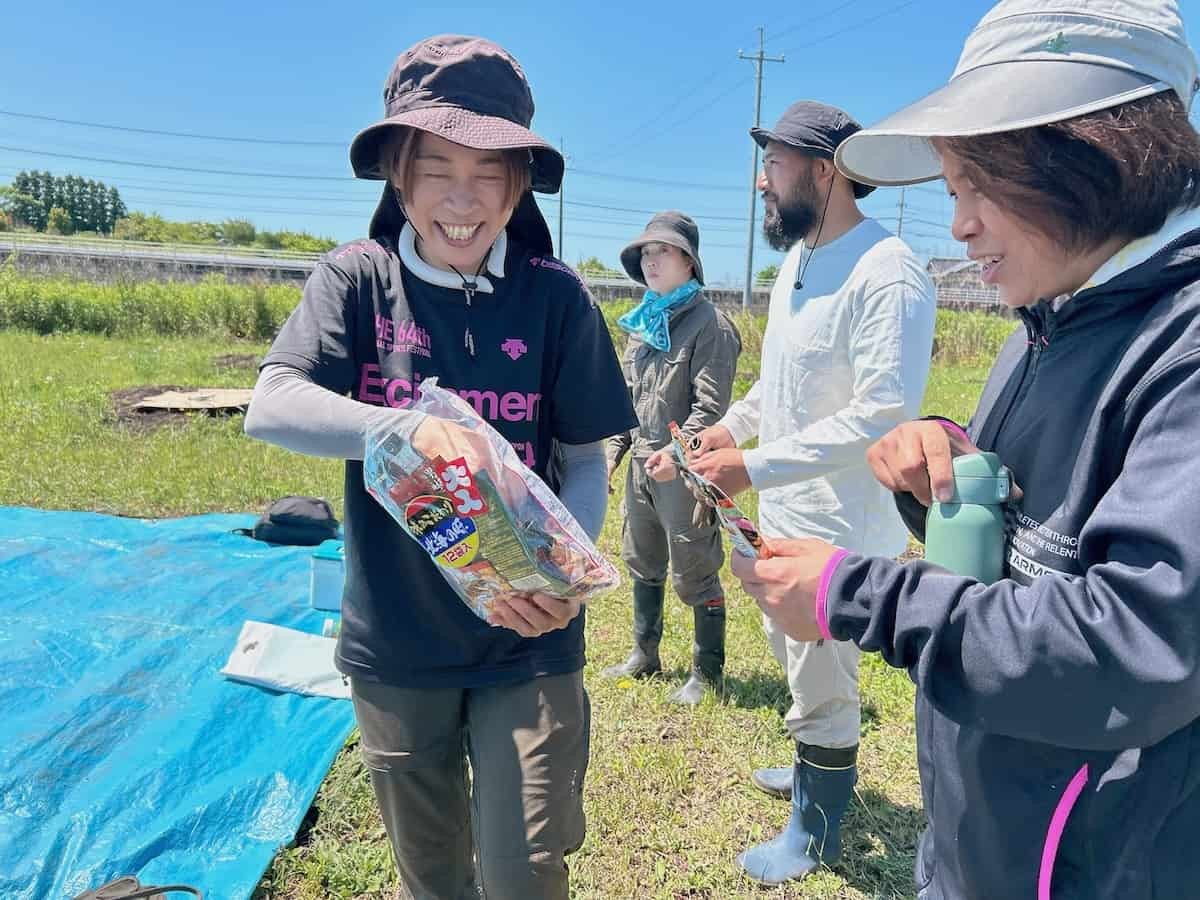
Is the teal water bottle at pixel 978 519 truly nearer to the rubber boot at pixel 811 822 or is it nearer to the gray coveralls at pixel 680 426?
the rubber boot at pixel 811 822

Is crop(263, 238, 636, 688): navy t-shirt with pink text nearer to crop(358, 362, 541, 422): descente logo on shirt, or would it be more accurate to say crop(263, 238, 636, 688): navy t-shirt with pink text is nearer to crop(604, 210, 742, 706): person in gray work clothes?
crop(358, 362, 541, 422): descente logo on shirt

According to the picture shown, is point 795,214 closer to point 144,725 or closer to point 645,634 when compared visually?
point 645,634

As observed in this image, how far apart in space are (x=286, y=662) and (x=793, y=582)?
2.90 m

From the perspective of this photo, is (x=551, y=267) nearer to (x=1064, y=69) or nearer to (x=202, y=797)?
(x=1064, y=69)

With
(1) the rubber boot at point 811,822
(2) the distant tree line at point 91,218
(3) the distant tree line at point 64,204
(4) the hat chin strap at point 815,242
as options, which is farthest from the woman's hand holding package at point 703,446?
(3) the distant tree line at point 64,204

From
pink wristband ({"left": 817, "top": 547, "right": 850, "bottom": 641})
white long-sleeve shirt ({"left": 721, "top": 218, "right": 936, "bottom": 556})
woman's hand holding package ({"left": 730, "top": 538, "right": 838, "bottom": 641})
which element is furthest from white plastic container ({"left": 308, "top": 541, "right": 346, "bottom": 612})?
pink wristband ({"left": 817, "top": 547, "right": 850, "bottom": 641})

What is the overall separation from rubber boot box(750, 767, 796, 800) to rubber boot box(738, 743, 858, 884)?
0.34 metres

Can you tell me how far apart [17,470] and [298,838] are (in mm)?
5445

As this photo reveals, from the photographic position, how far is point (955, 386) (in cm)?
1464

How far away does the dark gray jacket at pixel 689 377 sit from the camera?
351cm

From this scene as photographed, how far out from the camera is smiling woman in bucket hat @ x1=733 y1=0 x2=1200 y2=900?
2.61ft

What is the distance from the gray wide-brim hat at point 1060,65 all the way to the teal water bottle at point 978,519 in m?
0.46

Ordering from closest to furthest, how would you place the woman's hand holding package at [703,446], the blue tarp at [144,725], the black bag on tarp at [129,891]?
1. the black bag on tarp at [129,891]
2. the blue tarp at [144,725]
3. the woman's hand holding package at [703,446]

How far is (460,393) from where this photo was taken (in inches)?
64.3
